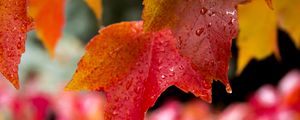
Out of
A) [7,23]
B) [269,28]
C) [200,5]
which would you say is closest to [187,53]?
[200,5]

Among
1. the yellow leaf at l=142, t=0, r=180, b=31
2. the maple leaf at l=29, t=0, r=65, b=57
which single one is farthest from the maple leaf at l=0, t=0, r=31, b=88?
the maple leaf at l=29, t=0, r=65, b=57

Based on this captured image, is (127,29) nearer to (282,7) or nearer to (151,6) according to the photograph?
(151,6)

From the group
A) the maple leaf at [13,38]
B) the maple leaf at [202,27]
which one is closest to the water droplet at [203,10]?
the maple leaf at [202,27]

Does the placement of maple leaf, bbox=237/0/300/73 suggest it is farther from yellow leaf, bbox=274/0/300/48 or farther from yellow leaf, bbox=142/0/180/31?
yellow leaf, bbox=142/0/180/31

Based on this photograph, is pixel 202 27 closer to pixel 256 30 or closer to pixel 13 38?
pixel 13 38

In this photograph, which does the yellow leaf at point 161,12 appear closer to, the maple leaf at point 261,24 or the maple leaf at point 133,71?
the maple leaf at point 133,71

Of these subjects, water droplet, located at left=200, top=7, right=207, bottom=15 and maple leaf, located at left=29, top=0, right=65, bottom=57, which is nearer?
water droplet, located at left=200, top=7, right=207, bottom=15
